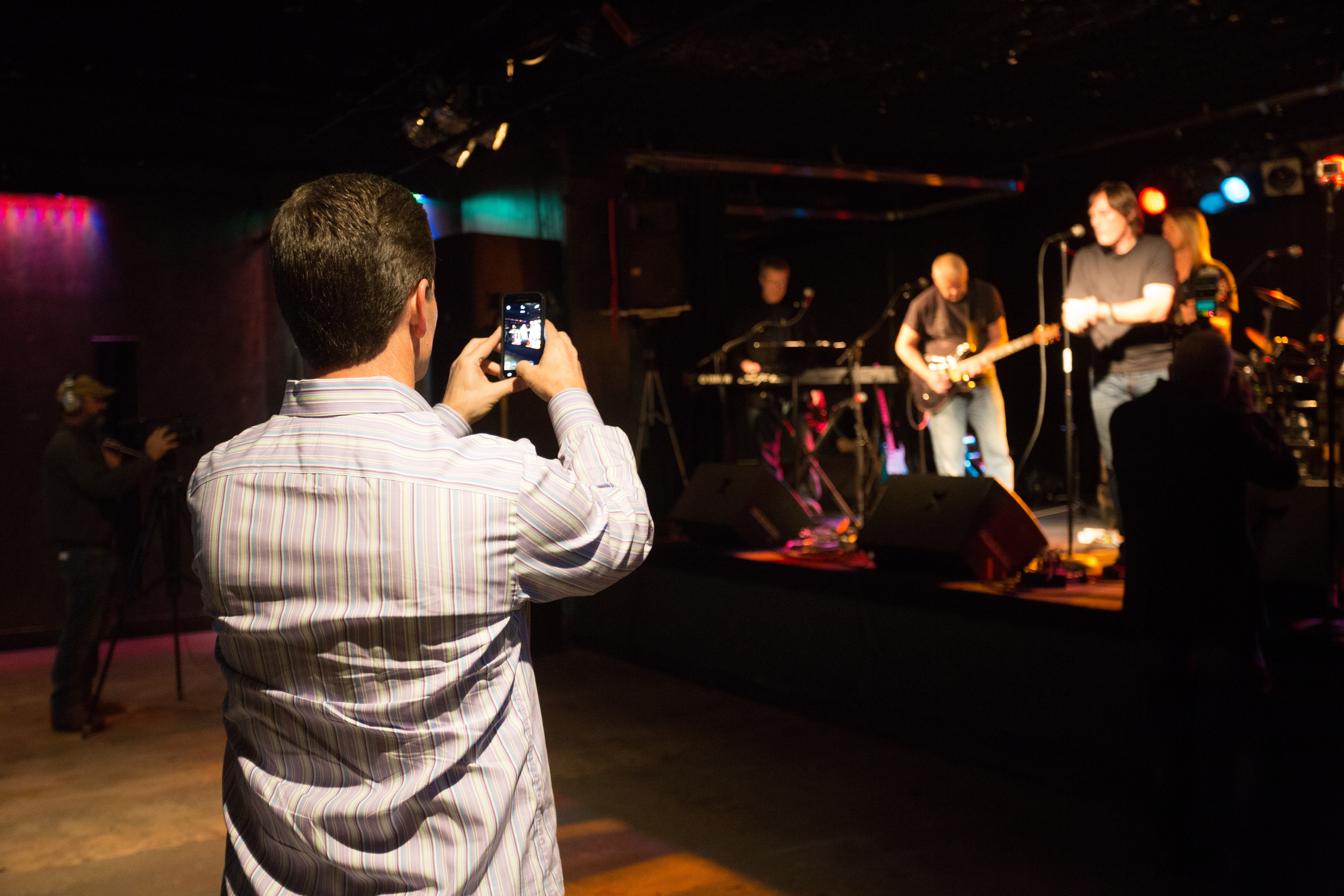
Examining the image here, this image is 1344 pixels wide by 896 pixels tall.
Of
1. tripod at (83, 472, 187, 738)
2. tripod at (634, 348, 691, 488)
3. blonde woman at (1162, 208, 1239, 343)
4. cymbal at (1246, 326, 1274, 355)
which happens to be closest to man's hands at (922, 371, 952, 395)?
blonde woman at (1162, 208, 1239, 343)

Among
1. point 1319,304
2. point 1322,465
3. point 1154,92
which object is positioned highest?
point 1154,92

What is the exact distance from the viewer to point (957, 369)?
5.80m

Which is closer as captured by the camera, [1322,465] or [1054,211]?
[1322,465]

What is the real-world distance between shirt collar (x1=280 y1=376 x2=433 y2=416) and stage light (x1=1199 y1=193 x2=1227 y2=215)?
8.52 m

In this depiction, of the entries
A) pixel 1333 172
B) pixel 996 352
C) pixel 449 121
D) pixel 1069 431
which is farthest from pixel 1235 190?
pixel 449 121

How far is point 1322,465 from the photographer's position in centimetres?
662

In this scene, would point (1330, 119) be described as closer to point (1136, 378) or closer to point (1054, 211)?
point (1054, 211)

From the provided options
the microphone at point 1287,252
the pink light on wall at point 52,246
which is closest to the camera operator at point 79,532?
the pink light on wall at point 52,246

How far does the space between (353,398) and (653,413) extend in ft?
19.3

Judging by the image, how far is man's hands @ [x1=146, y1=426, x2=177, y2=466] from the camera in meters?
5.23

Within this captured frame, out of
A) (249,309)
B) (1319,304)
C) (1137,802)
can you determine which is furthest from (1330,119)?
(249,309)

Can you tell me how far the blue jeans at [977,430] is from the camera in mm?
5816

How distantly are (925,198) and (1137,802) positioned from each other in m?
Answer: 7.67

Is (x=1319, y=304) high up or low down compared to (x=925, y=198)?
down
